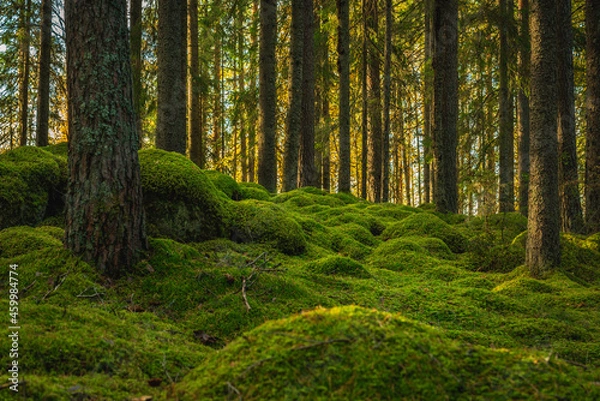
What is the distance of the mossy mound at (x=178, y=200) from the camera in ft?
15.5

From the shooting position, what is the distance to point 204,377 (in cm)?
185

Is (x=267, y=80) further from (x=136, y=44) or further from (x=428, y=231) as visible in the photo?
(x=428, y=231)

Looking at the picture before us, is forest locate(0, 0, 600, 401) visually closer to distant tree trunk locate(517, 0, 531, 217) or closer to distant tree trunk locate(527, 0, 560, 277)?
distant tree trunk locate(527, 0, 560, 277)

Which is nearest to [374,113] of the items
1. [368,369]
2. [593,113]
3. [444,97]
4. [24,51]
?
[444,97]

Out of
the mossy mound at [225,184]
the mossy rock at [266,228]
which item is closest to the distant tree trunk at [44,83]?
the mossy mound at [225,184]

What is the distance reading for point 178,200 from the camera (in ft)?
Answer: 16.1

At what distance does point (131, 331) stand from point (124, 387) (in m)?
0.66

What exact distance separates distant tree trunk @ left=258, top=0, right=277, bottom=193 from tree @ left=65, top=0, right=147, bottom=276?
6.58 m

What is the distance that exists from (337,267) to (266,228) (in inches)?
46.2

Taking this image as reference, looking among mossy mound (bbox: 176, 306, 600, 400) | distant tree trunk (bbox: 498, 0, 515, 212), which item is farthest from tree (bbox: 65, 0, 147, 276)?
distant tree trunk (bbox: 498, 0, 515, 212)

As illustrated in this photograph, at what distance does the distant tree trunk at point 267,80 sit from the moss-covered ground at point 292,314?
292 centimetres

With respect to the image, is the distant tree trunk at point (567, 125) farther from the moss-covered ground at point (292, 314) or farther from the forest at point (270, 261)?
the moss-covered ground at point (292, 314)

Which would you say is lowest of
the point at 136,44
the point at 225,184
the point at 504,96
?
the point at 225,184

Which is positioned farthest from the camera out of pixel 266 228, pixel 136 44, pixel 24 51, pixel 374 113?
pixel 374 113
